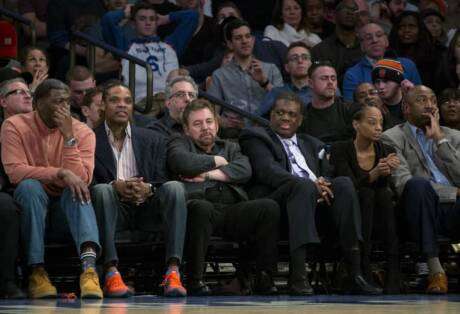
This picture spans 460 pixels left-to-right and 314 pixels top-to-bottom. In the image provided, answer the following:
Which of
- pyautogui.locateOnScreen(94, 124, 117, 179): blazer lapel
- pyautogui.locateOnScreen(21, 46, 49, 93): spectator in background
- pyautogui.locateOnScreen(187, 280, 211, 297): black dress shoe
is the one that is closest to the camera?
pyautogui.locateOnScreen(187, 280, 211, 297): black dress shoe

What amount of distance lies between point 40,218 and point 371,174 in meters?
2.59

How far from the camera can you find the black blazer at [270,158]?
9852mm

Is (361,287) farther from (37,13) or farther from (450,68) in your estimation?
(37,13)

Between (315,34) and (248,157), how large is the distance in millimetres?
4572

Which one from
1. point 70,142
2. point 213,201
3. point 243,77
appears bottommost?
point 213,201

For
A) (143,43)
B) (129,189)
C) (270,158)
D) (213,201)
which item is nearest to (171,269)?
(129,189)

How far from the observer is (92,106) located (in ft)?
34.6

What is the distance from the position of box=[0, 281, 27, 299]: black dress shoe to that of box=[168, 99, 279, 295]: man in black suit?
1.21 m

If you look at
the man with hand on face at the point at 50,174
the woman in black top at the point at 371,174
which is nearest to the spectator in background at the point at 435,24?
the woman in black top at the point at 371,174

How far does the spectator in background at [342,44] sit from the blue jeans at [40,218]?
494 cm

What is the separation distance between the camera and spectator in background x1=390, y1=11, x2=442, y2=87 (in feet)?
46.0

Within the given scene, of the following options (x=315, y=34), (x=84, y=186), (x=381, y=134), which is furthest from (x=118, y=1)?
(x=84, y=186)

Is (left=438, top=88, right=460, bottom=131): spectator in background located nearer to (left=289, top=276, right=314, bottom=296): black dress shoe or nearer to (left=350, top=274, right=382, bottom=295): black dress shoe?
(left=350, top=274, right=382, bottom=295): black dress shoe

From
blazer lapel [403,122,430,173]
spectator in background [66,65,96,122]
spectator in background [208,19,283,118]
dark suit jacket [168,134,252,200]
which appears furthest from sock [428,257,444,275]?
spectator in background [66,65,96,122]
